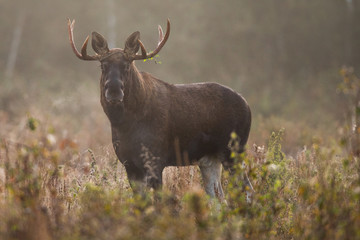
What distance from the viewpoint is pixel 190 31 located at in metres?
28.5

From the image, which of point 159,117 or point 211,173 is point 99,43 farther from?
point 211,173

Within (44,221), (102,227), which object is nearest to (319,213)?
(102,227)

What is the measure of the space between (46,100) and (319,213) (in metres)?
16.5

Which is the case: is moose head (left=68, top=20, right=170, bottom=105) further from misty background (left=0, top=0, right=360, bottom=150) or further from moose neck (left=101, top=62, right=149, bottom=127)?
misty background (left=0, top=0, right=360, bottom=150)

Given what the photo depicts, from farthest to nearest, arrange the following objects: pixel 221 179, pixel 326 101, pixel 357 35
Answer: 1. pixel 357 35
2. pixel 326 101
3. pixel 221 179

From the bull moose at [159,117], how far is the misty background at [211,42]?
1636cm

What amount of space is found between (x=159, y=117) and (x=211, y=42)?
2322 cm

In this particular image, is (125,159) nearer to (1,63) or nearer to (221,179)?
(221,179)

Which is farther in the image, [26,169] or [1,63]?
[1,63]

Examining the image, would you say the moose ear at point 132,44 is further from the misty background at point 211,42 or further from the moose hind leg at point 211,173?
the misty background at point 211,42

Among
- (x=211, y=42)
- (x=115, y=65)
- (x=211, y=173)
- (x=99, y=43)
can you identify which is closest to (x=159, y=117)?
(x=115, y=65)

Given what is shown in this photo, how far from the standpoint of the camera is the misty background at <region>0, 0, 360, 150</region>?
2466cm

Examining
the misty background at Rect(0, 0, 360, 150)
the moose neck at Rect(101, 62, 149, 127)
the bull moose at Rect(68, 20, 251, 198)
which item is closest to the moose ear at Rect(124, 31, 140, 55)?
the bull moose at Rect(68, 20, 251, 198)

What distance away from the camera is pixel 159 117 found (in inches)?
208
